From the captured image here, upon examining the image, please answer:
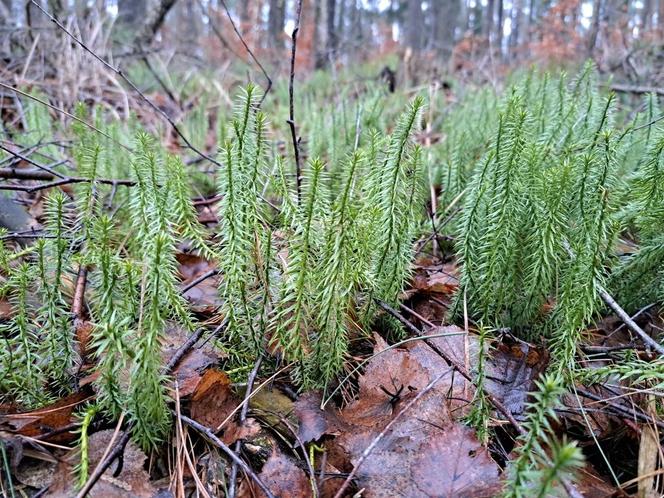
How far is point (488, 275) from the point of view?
5.32 ft

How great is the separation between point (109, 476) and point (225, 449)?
30 centimetres

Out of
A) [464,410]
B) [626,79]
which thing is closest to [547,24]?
[626,79]

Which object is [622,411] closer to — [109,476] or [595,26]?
[109,476]

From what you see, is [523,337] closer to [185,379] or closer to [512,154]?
[512,154]

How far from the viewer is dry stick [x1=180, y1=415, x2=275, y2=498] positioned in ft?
3.88

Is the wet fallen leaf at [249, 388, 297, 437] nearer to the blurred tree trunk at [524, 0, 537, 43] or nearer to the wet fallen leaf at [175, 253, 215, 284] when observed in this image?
the wet fallen leaf at [175, 253, 215, 284]

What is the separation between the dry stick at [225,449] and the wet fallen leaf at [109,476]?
147 millimetres

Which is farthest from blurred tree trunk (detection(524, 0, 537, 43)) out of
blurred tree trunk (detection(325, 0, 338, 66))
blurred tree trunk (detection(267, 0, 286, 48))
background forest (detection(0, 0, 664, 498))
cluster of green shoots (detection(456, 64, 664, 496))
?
background forest (detection(0, 0, 664, 498))

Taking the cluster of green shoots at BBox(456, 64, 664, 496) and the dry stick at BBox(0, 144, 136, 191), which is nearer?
the cluster of green shoots at BBox(456, 64, 664, 496)

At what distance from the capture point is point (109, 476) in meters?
1.24

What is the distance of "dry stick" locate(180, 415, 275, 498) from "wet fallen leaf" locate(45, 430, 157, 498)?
15cm

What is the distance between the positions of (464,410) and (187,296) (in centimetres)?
115

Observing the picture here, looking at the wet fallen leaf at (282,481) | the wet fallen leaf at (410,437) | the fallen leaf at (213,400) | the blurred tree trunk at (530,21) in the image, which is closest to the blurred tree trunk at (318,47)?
the blurred tree trunk at (530,21)

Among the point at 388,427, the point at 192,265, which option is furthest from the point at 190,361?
the point at 192,265
